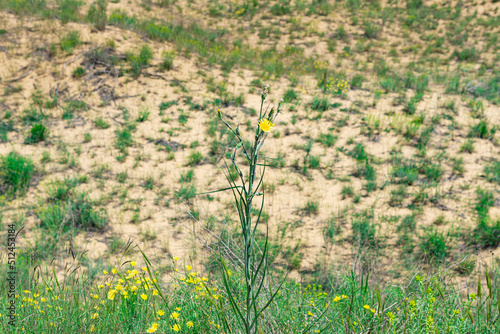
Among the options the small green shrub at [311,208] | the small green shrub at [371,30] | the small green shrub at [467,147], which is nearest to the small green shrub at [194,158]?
A: the small green shrub at [311,208]

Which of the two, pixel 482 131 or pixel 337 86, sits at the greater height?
pixel 337 86

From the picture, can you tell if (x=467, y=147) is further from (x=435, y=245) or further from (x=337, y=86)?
(x=337, y=86)

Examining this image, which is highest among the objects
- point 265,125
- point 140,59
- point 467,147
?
point 265,125

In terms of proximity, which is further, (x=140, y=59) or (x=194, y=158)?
Result: (x=140, y=59)

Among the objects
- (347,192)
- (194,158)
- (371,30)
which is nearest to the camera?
(347,192)

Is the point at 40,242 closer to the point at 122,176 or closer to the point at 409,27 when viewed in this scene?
the point at 122,176

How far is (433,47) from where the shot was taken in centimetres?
1170

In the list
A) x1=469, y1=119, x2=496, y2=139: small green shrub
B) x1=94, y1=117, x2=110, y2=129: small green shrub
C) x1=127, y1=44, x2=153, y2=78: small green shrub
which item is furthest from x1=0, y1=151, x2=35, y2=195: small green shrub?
x1=469, y1=119, x2=496, y2=139: small green shrub

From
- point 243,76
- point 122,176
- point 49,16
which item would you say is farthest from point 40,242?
point 49,16

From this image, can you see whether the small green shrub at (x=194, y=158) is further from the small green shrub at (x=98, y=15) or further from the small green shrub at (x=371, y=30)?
the small green shrub at (x=371, y=30)

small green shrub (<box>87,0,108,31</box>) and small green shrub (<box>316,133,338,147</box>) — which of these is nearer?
small green shrub (<box>316,133,338,147</box>)

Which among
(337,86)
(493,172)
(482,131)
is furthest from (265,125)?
(337,86)

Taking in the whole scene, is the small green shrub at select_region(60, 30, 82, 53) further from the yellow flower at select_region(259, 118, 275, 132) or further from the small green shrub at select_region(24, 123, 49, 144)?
the yellow flower at select_region(259, 118, 275, 132)

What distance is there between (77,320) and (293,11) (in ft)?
48.6
